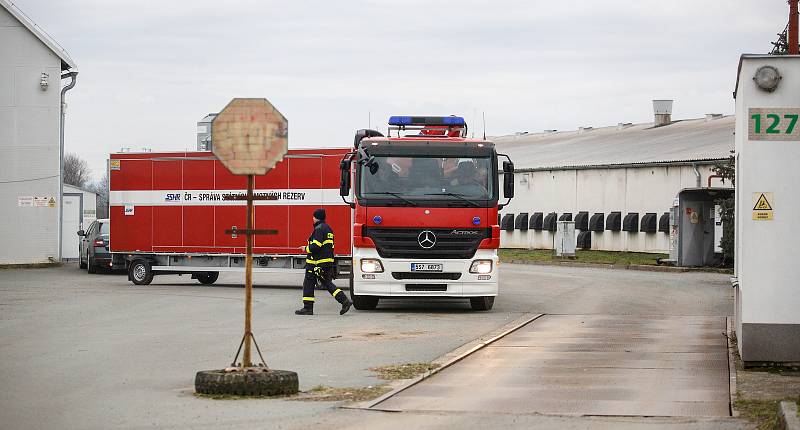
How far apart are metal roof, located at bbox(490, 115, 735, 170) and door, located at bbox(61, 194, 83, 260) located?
22.1 meters

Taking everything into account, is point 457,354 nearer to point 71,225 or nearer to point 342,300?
point 342,300

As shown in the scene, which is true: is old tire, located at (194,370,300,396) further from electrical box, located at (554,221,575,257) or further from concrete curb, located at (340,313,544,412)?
electrical box, located at (554,221,575,257)

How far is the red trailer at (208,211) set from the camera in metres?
27.9

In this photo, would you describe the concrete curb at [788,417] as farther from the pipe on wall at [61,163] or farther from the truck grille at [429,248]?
the pipe on wall at [61,163]

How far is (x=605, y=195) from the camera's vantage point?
176 feet

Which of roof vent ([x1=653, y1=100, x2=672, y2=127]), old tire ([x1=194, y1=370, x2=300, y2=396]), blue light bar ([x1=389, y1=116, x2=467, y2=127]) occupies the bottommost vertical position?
old tire ([x1=194, y1=370, x2=300, y2=396])

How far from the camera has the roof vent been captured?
68.4 m

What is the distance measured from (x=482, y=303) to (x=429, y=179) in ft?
8.33

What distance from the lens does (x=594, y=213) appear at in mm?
54219

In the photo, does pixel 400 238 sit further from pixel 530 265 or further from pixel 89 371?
pixel 530 265

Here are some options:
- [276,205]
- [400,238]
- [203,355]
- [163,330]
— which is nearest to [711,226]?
[276,205]

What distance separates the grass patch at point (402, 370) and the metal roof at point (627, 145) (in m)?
35.6

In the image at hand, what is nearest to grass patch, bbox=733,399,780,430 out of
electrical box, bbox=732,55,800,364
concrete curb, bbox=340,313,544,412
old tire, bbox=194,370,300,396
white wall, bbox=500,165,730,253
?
electrical box, bbox=732,55,800,364

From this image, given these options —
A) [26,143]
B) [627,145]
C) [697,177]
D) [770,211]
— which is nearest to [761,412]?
[770,211]
